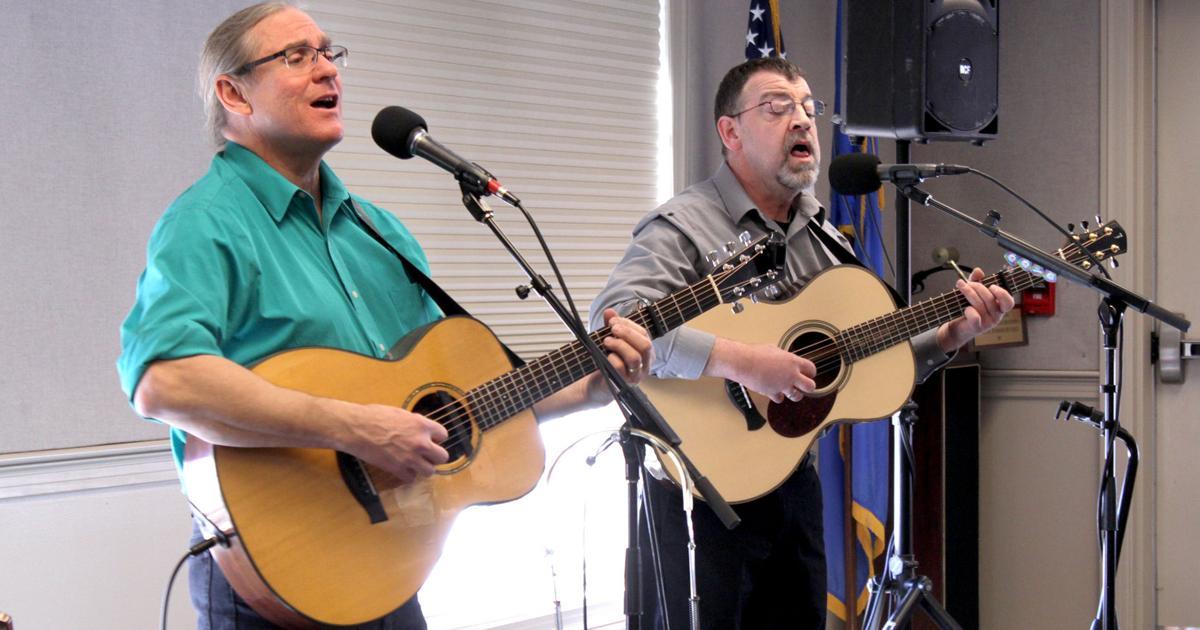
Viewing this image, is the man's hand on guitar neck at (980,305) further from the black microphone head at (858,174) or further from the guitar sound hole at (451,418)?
the guitar sound hole at (451,418)

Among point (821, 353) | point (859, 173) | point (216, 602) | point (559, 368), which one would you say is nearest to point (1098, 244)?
point (859, 173)

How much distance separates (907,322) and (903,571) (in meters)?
0.63

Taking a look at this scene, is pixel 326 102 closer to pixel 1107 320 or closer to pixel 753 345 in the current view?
pixel 753 345

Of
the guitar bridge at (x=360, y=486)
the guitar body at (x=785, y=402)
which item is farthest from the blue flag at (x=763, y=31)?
the guitar bridge at (x=360, y=486)

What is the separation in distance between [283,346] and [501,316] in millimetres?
1757

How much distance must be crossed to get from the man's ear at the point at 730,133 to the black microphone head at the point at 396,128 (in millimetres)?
1238

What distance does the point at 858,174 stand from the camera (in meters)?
2.56

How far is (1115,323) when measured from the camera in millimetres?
2443

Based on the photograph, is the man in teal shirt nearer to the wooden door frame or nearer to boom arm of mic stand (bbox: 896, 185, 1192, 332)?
boom arm of mic stand (bbox: 896, 185, 1192, 332)

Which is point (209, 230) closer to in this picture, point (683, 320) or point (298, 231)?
point (298, 231)

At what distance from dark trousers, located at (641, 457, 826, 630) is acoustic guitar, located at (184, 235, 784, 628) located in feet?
1.86

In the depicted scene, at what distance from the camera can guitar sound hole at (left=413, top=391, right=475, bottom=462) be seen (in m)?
1.84

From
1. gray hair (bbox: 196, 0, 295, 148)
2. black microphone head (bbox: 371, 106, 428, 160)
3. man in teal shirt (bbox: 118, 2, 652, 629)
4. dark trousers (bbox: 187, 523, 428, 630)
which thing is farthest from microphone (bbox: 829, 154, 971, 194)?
dark trousers (bbox: 187, 523, 428, 630)

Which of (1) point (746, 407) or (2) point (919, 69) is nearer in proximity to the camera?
(1) point (746, 407)
